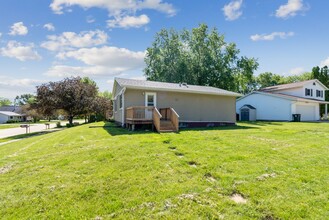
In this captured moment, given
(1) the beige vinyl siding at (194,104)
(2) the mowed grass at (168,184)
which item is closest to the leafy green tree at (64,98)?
(1) the beige vinyl siding at (194,104)

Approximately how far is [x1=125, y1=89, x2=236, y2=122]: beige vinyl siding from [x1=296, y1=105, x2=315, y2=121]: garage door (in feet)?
44.1

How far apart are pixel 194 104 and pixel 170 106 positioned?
2.07 metres

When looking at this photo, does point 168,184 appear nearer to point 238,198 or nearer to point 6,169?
point 238,198

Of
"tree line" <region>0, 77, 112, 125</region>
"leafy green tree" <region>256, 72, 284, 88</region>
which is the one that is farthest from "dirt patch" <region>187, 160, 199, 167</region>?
"leafy green tree" <region>256, 72, 284, 88</region>

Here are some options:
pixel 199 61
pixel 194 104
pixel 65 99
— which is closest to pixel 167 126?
pixel 194 104

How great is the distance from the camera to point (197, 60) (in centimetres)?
3244

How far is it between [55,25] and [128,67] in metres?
22.1

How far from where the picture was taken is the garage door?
26.1 m

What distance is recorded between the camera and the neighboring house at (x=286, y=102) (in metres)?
25.2

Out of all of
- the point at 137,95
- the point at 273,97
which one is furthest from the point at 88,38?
the point at 273,97

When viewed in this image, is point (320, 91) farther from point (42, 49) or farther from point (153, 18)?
point (42, 49)

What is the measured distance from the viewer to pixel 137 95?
14180 mm

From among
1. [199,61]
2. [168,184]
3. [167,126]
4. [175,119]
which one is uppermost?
[199,61]

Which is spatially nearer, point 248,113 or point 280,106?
point 280,106
